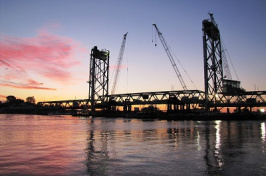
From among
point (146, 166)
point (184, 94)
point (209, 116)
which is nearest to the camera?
point (146, 166)

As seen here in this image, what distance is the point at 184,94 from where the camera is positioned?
15750 centimetres

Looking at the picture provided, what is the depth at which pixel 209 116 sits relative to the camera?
11775cm

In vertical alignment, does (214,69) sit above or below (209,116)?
above

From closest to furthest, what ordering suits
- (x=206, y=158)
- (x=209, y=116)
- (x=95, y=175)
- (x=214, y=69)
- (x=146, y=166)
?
(x=95, y=175)
(x=146, y=166)
(x=206, y=158)
(x=209, y=116)
(x=214, y=69)

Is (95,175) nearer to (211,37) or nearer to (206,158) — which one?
(206,158)

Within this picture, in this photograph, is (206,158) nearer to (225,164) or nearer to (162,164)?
(225,164)

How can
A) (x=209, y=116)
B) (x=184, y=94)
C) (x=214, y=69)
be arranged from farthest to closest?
(x=184, y=94)
(x=214, y=69)
(x=209, y=116)

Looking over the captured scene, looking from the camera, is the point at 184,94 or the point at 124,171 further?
the point at 184,94

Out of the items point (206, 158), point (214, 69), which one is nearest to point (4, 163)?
point (206, 158)

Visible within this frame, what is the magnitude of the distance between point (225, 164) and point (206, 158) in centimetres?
195

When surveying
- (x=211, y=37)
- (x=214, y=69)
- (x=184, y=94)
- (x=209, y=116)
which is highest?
(x=211, y=37)

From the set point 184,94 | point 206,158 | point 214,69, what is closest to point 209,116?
point 214,69

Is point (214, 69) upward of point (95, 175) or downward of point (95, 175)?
upward

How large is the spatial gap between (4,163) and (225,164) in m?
12.6
